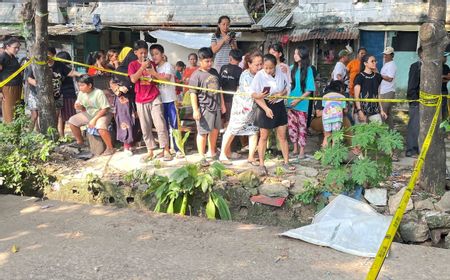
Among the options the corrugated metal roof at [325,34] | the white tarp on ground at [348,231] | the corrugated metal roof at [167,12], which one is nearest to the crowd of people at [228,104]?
the white tarp on ground at [348,231]

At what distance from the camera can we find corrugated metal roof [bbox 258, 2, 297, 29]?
13422 mm

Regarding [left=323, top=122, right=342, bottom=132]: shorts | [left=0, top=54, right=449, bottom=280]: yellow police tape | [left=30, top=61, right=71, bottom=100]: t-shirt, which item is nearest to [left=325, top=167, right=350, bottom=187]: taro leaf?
[left=0, top=54, right=449, bottom=280]: yellow police tape

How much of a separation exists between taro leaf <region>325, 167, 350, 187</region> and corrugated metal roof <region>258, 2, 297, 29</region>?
357 inches

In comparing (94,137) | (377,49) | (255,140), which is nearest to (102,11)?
(377,49)

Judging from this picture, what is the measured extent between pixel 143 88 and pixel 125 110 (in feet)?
1.55

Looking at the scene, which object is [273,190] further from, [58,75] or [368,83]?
[58,75]

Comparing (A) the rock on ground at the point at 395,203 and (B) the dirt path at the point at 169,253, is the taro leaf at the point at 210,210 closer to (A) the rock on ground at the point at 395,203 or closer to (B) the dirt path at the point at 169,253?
(B) the dirt path at the point at 169,253

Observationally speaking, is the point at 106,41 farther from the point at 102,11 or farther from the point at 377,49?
the point at 377,49

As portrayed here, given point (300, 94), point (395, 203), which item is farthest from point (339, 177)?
point (300, 94)

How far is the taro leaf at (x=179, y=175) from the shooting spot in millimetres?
5094

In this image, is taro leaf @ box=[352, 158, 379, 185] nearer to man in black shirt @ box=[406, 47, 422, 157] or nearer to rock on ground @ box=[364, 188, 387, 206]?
rock on ground @ box=[364, 188, 387, 206]

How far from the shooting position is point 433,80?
4973 mm

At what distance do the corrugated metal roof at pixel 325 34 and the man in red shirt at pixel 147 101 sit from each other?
24.1ft

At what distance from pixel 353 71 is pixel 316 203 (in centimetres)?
513
